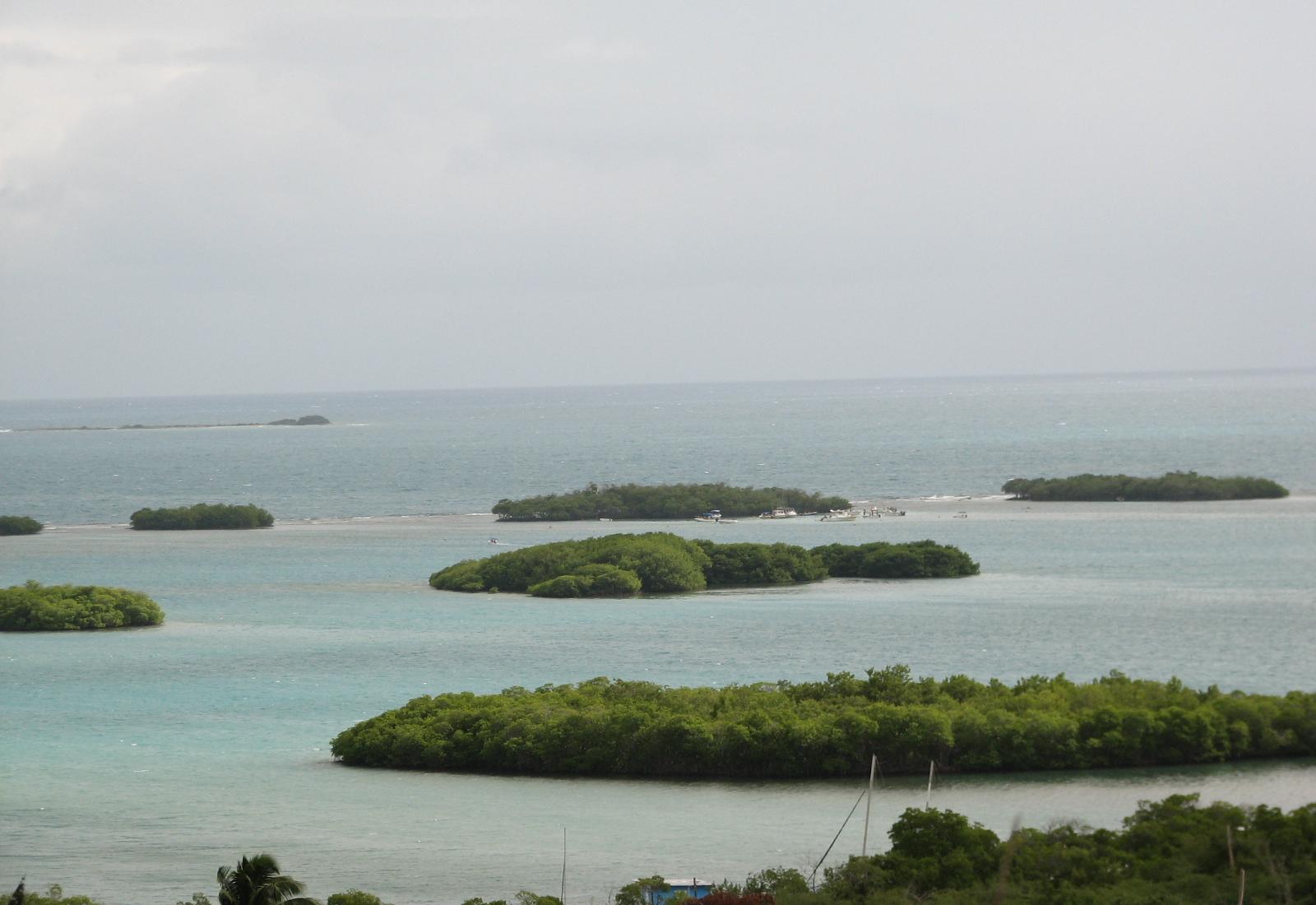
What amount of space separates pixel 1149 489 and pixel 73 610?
45.6 metres

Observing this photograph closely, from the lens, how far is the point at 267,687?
2959 centimetres

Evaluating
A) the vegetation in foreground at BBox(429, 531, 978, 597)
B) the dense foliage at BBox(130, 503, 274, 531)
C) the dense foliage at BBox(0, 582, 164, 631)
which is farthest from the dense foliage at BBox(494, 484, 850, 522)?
the dense foliage at BBox(0, 582, 164, 631)

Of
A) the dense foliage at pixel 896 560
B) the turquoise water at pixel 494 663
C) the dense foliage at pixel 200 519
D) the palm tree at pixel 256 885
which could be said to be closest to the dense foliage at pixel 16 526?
the turquoise water at pixel 494 663

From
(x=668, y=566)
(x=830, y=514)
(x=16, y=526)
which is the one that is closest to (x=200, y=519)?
(x=16, y=526)

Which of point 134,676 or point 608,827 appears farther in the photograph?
point 134,676

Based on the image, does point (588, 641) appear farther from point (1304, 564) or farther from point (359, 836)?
point (1304, 564)

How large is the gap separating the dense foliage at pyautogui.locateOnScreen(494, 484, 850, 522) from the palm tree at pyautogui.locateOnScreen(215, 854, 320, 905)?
174 feet

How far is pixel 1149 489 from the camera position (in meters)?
64.8

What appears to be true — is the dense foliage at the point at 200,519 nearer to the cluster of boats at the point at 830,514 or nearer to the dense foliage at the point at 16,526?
the dense foliage at the point at 16,526

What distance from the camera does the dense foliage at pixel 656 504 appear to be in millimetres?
65875

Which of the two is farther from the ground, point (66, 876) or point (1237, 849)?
point (1237, 849)

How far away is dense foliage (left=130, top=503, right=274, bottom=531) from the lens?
66.8m

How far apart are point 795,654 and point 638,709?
9002 millimetres

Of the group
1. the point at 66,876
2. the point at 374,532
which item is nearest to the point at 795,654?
the point at 66,876
